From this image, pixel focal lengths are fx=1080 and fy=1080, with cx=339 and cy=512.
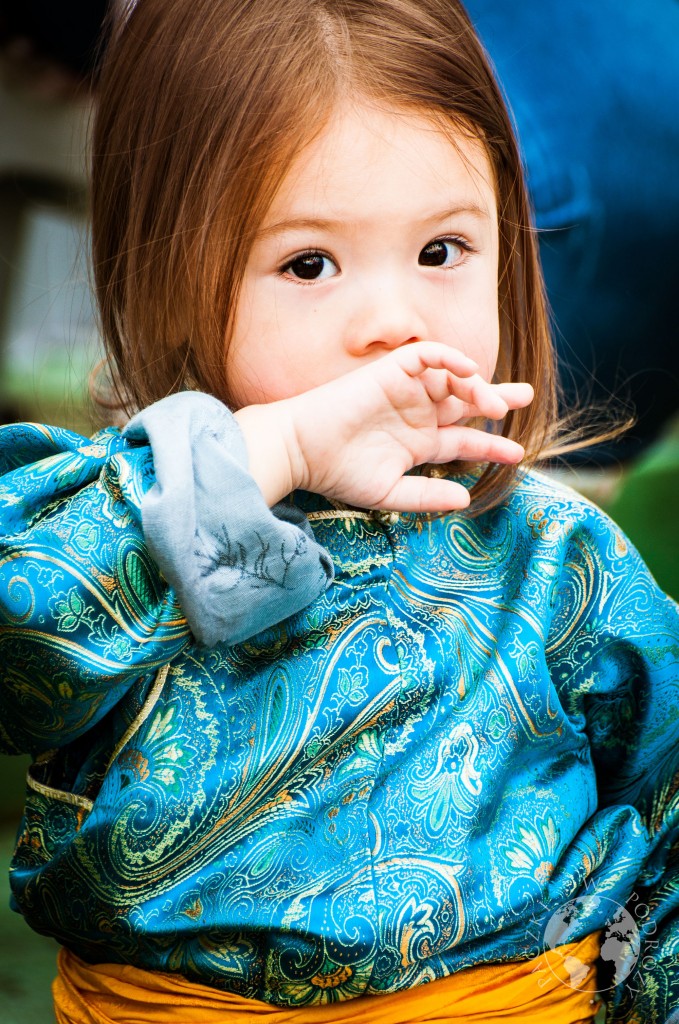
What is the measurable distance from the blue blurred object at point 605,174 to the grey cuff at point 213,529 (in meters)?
0.72

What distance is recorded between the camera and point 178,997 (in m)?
0.77

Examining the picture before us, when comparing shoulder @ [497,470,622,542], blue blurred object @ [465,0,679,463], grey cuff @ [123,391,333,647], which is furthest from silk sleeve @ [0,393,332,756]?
blue blurred object @ [465,0,679,463]

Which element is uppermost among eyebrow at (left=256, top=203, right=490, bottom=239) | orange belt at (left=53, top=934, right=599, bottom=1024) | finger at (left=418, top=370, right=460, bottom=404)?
eyebrow at (left=256, top=203, right=490, bottom=239)

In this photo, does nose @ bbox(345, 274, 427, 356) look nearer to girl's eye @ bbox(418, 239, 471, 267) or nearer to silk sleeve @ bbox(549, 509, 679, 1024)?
girl's eye @ bbox(418, 239, 471, 267)

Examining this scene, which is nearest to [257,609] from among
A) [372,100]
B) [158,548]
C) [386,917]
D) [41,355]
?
[158,548]

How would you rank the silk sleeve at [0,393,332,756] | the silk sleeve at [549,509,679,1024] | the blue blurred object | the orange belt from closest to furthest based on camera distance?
the silk sleeve at [0,393,332,756]
the orange belt
the silk sleeve at [549,509,679,1024]
the blue blurred object

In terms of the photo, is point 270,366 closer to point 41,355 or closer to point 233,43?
point 233,43

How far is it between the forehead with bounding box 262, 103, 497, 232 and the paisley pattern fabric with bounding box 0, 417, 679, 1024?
0.70 ft

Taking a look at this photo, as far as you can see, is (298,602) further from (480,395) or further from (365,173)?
(365,173)

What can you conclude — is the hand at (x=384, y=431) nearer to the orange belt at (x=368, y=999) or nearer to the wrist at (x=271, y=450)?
the wrist at (x=271, y=450)

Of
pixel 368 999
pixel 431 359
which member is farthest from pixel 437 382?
pixel 368 999

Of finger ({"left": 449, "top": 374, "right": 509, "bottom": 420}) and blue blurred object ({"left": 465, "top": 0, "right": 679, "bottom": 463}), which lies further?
blue blurred object ({"left": 465, "top": 0, "right": 679, "bottom": 463})

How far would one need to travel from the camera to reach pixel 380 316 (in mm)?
770

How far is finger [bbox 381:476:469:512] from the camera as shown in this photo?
31.2 inches
